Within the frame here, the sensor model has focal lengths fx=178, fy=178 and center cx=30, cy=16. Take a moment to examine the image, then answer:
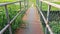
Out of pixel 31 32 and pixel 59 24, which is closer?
pixel 31 32

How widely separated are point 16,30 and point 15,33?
0.24m

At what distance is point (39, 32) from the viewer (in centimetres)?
357

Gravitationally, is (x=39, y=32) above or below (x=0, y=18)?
below

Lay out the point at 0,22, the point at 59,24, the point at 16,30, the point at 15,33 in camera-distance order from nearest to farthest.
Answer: the point at 0,22 < the point at 15,33 < the point at 16,30 < the point at 59,24

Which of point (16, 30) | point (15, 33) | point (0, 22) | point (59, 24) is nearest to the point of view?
point (0, 22)

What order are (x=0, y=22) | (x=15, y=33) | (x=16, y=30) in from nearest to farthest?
(x=0, y=22) → (x=15, y=33) → (x=16, y=30)

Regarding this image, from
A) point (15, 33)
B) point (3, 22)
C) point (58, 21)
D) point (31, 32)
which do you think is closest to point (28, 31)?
point (31, 32)

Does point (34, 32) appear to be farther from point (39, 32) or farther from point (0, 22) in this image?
point (0, 22)

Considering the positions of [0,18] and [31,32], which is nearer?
[0,18]

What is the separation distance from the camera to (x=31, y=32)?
3551 millimetres

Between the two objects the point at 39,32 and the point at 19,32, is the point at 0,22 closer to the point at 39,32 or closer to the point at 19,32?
the point at 19,32

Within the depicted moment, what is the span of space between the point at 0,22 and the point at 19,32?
553 millimetres

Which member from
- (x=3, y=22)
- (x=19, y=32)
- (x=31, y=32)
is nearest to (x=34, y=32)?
(x=31, y=32)

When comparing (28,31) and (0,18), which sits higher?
(0,18)
